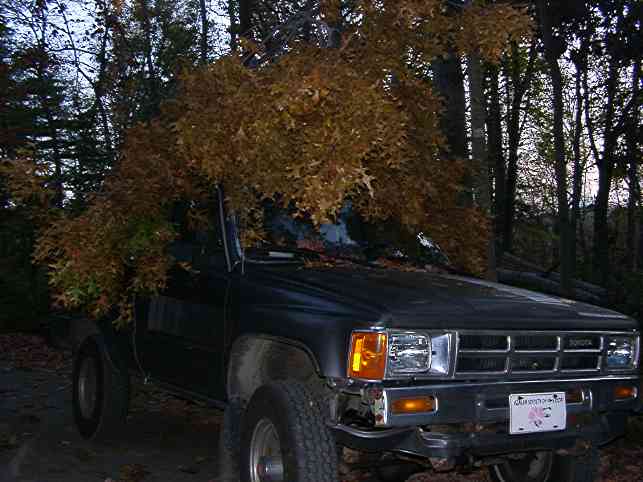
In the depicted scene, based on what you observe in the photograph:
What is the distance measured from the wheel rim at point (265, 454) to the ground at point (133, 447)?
3.35ft

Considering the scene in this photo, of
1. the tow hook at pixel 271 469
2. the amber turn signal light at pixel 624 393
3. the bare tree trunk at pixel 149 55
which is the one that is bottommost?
the tow hook at pixel 271 469

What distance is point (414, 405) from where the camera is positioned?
3.63 meters

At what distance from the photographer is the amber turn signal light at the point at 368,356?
144 inches

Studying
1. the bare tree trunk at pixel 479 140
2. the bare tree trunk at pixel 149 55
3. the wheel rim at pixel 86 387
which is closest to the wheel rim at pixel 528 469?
the bare tree trunk at pixel 479 140

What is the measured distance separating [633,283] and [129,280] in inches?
390

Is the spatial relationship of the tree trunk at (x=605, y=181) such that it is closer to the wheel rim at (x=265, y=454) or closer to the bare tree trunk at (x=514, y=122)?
the bare tree trunk at (x=514, y=122)

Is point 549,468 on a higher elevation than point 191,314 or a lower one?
lower

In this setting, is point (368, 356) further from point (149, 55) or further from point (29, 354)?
point (149, 55)

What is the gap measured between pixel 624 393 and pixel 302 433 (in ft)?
5.88

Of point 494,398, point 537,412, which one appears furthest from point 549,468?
point 494,398

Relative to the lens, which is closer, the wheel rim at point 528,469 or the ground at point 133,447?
the wheel rim at point 528,469

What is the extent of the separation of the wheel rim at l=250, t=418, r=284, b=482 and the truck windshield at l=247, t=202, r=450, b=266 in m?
1.08

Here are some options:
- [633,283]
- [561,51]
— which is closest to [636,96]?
[561,51]

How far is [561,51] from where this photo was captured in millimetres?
18641
